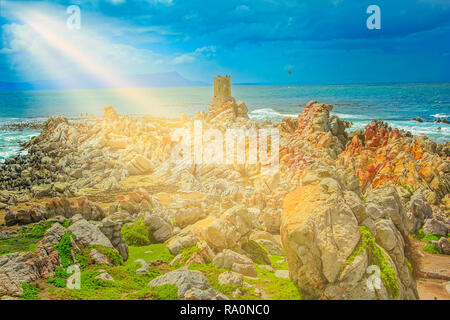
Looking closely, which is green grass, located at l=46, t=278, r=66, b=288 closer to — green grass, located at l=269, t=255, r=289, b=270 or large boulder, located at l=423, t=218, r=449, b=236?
green grass, located at l=269, t=255, r=289, b=270

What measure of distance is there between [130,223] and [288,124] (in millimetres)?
23198

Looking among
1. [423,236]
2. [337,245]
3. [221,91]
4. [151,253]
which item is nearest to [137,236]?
[151,253]

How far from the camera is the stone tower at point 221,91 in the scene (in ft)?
140

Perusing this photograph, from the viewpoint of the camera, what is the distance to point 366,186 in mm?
20703

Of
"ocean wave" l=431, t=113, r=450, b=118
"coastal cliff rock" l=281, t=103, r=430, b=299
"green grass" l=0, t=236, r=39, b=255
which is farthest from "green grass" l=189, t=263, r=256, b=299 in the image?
"ocean wave" l=431, t=113, r=450, b=118

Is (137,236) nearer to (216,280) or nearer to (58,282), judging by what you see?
(58,282)

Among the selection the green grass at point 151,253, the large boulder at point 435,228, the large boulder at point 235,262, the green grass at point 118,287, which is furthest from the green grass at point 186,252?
the large boulder at point 435,228

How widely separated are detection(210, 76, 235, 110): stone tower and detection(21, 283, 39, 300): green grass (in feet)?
120

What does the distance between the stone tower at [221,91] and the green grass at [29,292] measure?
36.6m

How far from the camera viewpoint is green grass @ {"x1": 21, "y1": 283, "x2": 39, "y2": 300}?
7.50 metres

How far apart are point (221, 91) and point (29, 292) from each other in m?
38.5

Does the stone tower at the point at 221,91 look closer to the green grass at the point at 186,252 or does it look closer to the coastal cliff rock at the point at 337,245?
the green grass at the point at 186,252

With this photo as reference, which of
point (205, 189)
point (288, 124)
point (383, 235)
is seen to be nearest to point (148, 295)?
point (383, 235)
